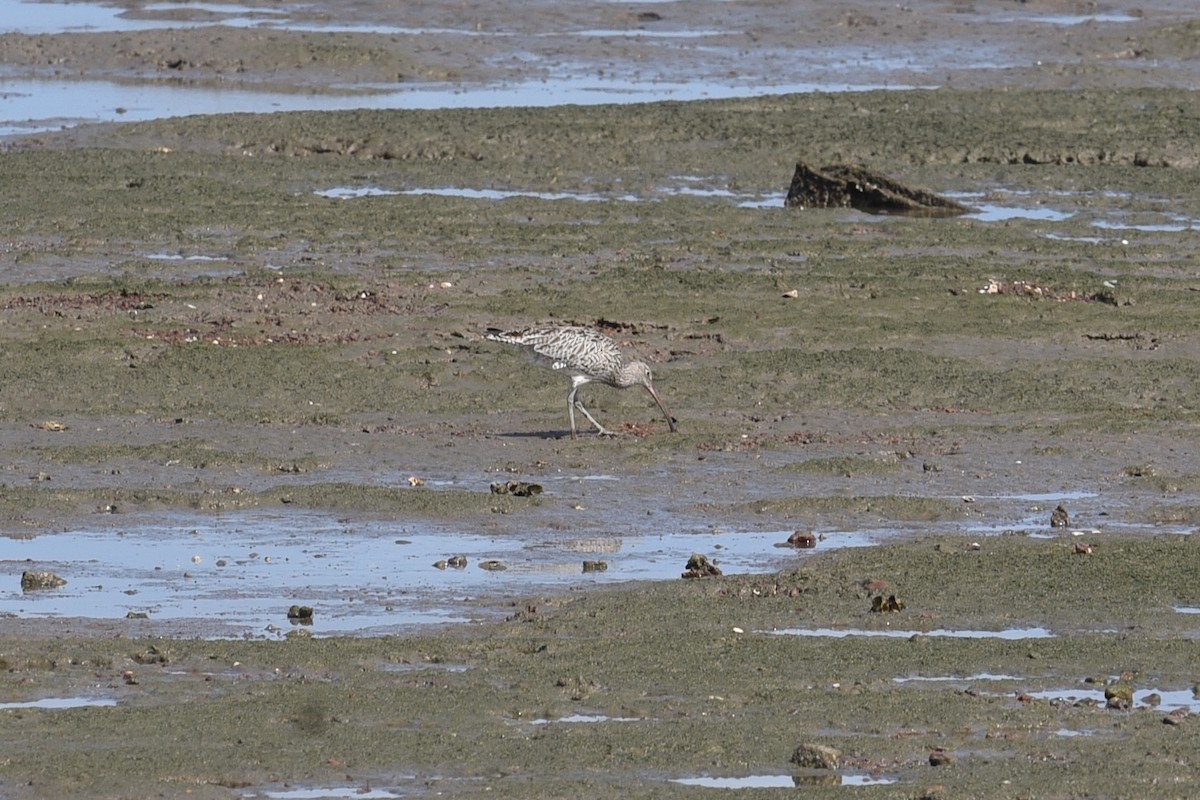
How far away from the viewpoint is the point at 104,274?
1878cm

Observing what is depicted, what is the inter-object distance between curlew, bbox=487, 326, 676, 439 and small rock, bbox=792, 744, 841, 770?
674cm

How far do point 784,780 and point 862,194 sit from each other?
1444cm

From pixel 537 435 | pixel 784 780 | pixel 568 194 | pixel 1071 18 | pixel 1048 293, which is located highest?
pixel 1071 18

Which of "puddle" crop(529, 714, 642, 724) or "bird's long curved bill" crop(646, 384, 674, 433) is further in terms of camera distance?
"bird's long curved bill" crop(646, 384, 674, 433)

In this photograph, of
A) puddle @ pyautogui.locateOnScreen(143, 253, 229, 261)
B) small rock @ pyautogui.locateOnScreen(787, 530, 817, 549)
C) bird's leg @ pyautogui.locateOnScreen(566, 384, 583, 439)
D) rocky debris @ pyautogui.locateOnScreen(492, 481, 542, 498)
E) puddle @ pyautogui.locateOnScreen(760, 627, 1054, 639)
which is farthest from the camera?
puddle @ pyautogui.locateOnScreen(143, 253, 229, 261)

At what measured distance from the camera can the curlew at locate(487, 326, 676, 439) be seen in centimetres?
1494

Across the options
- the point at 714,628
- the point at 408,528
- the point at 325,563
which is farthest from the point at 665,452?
the point at 714,628

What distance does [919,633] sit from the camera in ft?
33.5

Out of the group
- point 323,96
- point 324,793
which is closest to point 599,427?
point 324,793

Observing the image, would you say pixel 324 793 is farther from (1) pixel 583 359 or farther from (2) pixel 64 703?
(1) pixel 583 359

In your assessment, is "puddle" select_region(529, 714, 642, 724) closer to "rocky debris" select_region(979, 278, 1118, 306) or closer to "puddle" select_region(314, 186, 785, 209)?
"rocky debris" select_region(979, 278, 1118, 306)

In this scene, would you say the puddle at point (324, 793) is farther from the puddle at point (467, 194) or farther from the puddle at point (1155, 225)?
the puddle at point (1155, 225)

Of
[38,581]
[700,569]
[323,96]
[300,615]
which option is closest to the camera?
[300,615]

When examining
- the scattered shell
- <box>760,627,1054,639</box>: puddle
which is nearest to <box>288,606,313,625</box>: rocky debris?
<box>760,627,1054,639</box>: puddle
